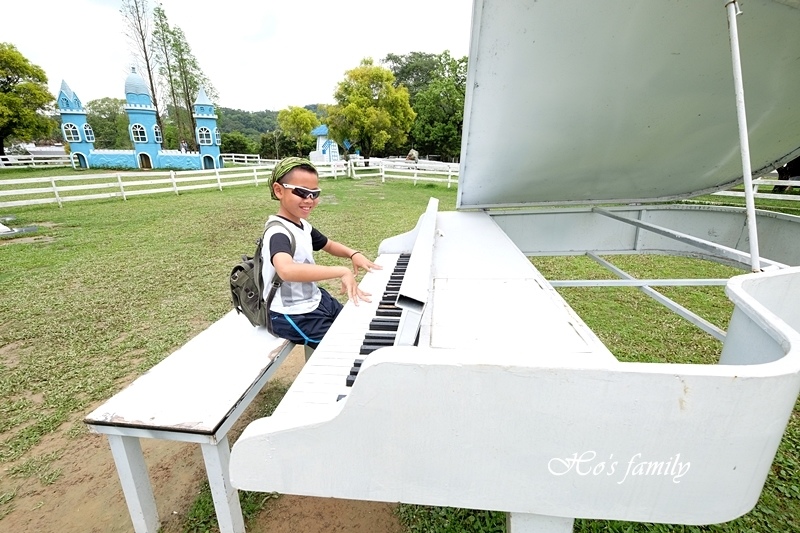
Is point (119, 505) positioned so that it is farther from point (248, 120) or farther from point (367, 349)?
point (248, 120)

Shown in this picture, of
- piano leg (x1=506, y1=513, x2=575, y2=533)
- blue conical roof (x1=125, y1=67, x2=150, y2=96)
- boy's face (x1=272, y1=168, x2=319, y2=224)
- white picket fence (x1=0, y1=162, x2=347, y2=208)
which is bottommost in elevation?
white picket fence (x1=0, y1=162, x2=347, y2=208)

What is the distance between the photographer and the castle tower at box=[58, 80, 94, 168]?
976 inches

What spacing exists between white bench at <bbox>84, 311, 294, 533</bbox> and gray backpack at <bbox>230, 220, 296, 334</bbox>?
177 mm

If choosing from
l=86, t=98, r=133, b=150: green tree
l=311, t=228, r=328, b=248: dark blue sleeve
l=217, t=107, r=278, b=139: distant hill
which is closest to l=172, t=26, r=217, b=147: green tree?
l=86, t=98, r=133, b=150: green tree

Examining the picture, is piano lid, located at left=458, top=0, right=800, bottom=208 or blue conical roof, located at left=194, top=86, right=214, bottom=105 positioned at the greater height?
blue conical roof, located at left=194, top=86, right=214, bottom=105

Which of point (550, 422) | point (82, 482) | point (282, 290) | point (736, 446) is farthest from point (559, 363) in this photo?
point (82, 482)

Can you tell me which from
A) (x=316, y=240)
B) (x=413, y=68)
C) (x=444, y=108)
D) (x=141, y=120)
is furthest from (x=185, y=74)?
(x=316, y=240)

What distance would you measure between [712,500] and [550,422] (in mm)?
499

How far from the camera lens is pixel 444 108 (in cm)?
3550

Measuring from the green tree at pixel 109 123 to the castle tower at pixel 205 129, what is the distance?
34247 millimetres

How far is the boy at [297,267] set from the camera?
1.72 metres

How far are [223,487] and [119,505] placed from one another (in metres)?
0.87

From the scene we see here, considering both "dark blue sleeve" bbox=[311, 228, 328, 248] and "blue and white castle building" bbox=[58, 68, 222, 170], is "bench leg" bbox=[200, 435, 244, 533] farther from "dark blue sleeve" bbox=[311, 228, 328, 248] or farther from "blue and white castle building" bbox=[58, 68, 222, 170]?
"blue and white castle building" bbox=[58, 68, 222, 170]

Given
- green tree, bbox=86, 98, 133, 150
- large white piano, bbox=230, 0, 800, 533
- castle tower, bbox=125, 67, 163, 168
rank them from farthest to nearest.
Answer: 1. green tree, bbox=86, 98, 133, 150
2. castle tower, bbox=125, 67, 163, 168
3. large white piano, bbox=230, 0, 800, 533
